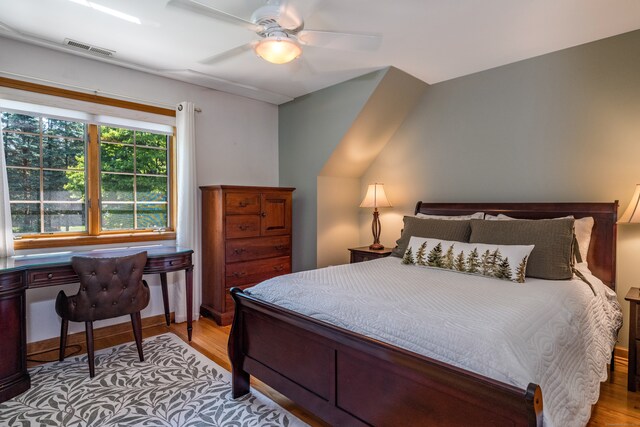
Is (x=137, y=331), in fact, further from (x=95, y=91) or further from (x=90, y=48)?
(x=90, y=48)

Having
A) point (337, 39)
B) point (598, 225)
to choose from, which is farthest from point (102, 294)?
point (598, 225)

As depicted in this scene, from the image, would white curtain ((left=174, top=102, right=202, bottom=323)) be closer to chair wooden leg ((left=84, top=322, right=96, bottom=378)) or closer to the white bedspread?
chair wooden leg ((left=84, top=322, right=96, bottom=378))

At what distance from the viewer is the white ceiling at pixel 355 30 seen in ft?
7.36

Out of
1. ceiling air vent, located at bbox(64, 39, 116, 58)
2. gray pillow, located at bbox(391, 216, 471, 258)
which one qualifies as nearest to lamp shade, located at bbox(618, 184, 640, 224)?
gray pillow, located at bbox(391, 216, 471, 258)

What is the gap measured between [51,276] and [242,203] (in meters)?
1.68

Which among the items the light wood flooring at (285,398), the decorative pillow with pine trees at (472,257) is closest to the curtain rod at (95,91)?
the light wood flooring at (285,398)

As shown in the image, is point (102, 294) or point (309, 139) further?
point (309, 139)

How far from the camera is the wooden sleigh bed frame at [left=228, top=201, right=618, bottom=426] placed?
118 cm

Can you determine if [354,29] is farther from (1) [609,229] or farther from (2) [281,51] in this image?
(1) [609,229]

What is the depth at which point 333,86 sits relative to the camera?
3.79 metres

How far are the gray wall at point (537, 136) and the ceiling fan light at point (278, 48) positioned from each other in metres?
2.03

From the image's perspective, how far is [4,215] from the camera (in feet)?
8.45

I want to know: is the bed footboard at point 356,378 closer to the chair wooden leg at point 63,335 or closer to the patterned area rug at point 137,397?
the patterned area rug at point 137,397

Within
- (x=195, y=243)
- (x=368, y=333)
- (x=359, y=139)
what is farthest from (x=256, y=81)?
(x=368, y=333)
